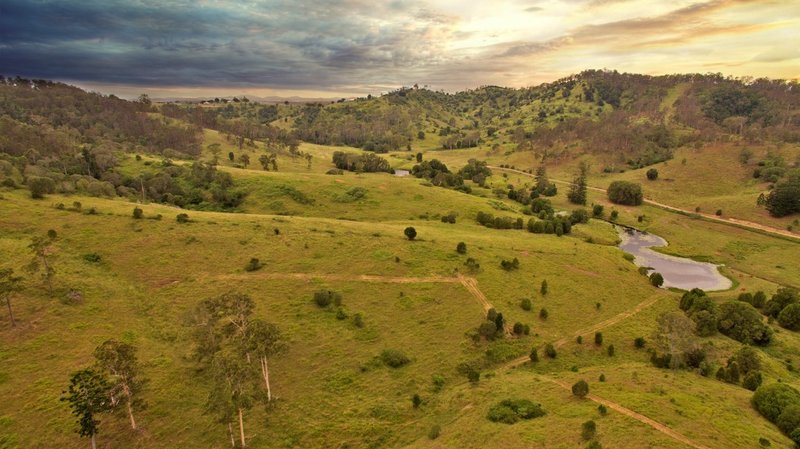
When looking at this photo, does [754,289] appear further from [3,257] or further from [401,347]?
[3,257]

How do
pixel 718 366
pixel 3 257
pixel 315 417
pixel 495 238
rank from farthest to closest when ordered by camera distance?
pixel 495 238, pixel 3 257, pixel 718 366, pixel 315 417

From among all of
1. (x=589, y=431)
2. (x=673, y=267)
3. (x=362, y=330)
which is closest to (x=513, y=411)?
(x=589, y=431)

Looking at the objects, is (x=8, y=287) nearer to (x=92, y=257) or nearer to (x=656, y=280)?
(x=92, y=257)

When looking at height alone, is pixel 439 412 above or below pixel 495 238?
below

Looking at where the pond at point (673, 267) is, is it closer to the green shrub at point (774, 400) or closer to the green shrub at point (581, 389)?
the green shrub at point (774, 400)

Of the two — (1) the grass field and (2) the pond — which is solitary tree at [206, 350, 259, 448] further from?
(2) the pond

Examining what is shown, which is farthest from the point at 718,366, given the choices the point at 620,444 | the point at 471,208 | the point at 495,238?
the point at 471,208

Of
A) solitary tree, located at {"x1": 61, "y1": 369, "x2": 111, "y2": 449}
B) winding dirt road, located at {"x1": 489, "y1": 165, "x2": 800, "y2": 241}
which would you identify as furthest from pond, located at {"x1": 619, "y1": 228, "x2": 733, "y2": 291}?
solitary tree, located at {"x1": 61, "y1": 369, "x2": 111, "y2": 449}
